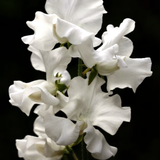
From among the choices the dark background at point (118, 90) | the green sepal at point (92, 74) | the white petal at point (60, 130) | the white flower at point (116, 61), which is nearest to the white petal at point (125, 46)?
the white flower at point (116, 61)

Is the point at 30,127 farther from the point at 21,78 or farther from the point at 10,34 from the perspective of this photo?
the point at 10,34

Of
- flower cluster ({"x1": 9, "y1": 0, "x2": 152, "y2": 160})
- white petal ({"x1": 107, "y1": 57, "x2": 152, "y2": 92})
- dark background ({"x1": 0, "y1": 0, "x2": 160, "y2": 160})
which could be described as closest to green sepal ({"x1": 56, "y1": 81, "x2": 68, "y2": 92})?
flower cluster ({"x1": 9, "y1": 0, "x2": 152, "y2": 160})

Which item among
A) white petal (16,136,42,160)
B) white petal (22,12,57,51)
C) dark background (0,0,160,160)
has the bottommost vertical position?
dark background (0,0,160,160)

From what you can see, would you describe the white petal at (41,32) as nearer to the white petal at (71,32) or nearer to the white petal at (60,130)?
the white petal at (71,32)

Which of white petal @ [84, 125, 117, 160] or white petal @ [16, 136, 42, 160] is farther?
white petal @ [16, 136, 42, 160]

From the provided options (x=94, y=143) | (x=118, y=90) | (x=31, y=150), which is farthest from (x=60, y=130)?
(x=118, y=90)

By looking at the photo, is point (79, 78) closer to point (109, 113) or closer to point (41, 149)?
point (109, 113)

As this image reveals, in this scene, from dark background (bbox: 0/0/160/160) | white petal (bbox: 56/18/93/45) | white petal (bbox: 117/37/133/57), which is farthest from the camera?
dark background (bbox: 0/0/160/160)

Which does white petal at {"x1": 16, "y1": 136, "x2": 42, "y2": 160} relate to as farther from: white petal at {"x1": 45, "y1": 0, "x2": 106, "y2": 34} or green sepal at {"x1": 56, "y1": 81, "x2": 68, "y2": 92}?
white petal at {"x1": 45, "y1": 0, "x2": 106, "y2": 34}
